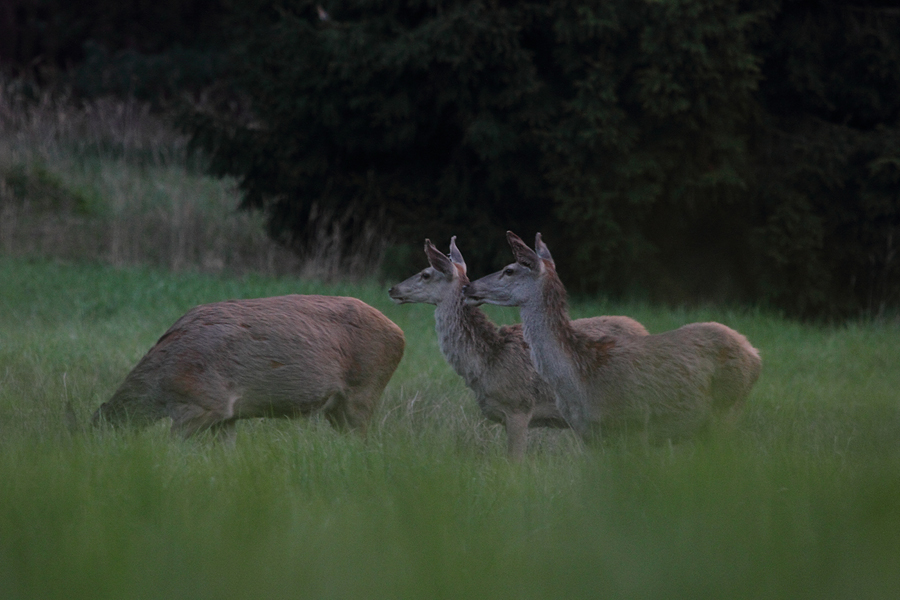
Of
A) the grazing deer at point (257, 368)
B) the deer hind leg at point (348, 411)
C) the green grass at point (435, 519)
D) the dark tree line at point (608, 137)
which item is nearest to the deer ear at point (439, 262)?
the grazing deer at point (257, 368)

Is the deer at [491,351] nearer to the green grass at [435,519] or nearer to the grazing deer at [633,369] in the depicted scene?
the grazing deer at [633,369]

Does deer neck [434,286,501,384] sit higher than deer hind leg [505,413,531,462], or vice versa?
deer neck [434,286,501,384]

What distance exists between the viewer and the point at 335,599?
2355 millimetres

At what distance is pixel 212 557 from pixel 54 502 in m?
0.93

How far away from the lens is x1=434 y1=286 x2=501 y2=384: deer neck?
661 centimetres

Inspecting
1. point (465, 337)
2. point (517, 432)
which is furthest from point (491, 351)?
point (517, 432)

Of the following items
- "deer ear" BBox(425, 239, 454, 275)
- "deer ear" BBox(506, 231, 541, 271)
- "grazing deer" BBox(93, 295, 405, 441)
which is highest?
"deer ear" BBox(506, 231, 541, 271)

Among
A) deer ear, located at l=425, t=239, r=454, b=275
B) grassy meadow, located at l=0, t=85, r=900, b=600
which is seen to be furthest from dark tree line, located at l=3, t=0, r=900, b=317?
deer ear, located at l=425, t=239, r=454, b=275

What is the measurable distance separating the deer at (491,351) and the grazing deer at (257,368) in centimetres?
51

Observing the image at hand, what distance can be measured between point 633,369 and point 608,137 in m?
7.08

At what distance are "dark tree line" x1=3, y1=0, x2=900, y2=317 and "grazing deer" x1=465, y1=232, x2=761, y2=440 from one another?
6.72m

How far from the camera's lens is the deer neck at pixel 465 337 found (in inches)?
260

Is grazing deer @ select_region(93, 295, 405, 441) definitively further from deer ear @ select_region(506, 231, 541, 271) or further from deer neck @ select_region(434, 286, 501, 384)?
deer ear @ select_region(506, 231, 541, 271)

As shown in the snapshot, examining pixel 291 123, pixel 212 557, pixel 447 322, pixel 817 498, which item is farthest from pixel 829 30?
pixel 212 557
